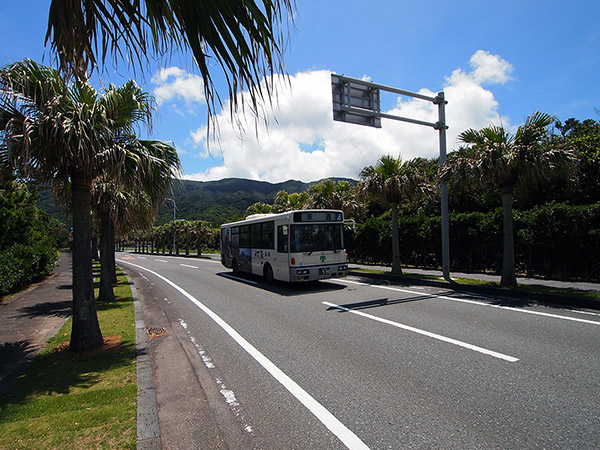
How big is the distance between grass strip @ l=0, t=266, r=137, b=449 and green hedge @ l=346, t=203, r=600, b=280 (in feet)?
48.3

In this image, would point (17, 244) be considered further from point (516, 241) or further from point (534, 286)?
point (516, 241)

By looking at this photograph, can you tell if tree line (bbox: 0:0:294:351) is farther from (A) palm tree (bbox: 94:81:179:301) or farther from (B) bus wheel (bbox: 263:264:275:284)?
(B) bus wheel (bbox: 263:264:275:284)

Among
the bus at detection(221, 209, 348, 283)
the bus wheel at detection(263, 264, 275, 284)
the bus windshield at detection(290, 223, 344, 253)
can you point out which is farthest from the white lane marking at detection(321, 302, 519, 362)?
the bus wheel at detection(263, 264, 275, 284)

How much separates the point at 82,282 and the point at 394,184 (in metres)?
12.7

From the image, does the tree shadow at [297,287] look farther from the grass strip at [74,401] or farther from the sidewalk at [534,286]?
the grass strip at [74,401]

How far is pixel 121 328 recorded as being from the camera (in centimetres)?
748

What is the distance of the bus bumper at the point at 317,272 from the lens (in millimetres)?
12570

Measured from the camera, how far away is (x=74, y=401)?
399 centimetres

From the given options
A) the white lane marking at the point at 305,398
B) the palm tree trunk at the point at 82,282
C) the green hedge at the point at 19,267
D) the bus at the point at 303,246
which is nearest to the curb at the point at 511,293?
the bus at the point at 303,246

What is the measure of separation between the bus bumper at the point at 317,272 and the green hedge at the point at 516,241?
7.42 m

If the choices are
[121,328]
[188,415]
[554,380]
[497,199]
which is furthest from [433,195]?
[188,415]

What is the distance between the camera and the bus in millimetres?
12805

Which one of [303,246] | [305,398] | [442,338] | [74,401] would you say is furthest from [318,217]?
[74,401]

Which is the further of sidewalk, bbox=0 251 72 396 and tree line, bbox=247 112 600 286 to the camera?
tree line, bbox=247 112 600 286
